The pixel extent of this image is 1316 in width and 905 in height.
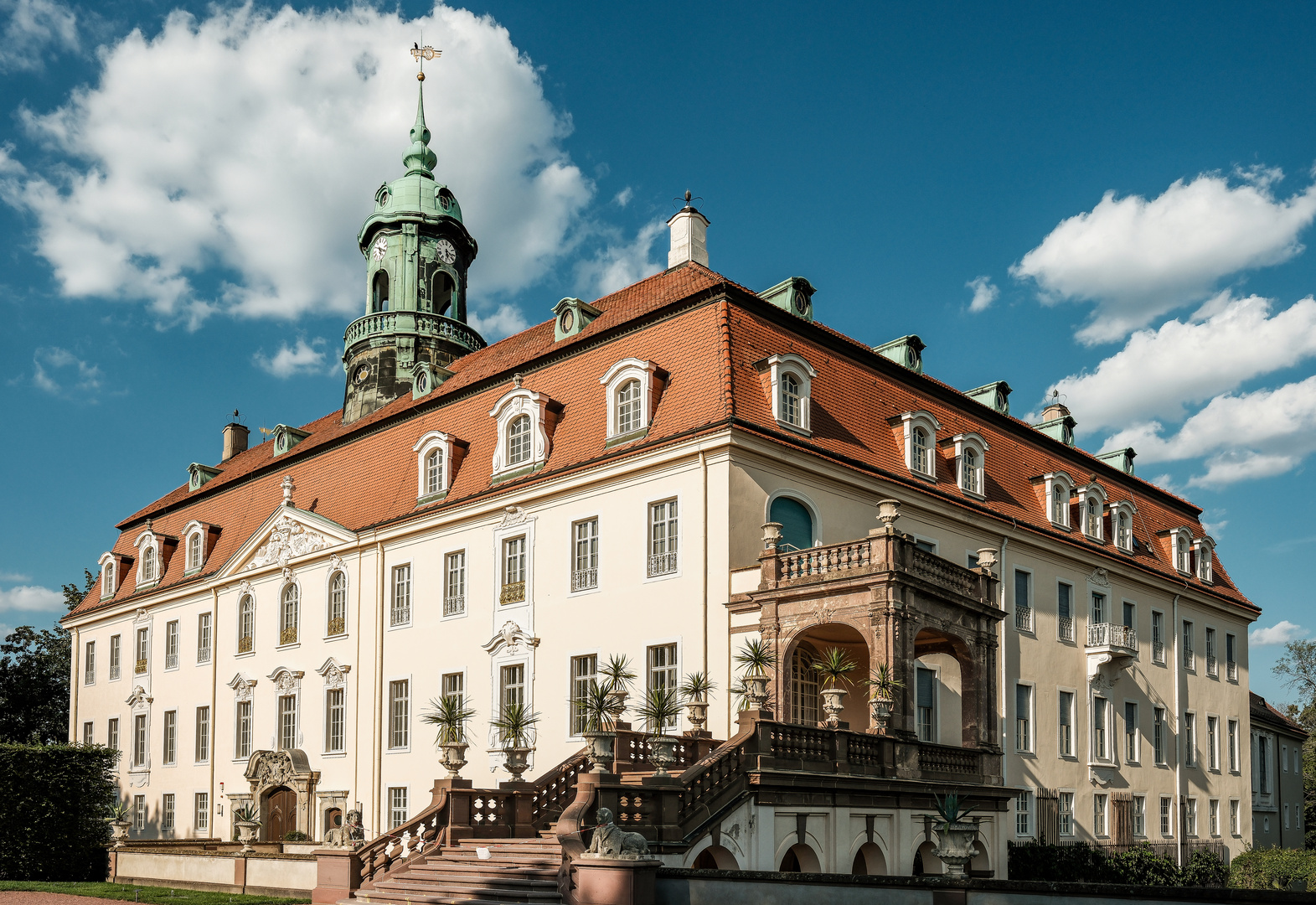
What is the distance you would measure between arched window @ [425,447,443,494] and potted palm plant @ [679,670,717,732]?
10.6m

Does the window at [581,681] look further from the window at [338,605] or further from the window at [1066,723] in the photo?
the window at [1066,723]

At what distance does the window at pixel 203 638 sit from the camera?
3962 cm

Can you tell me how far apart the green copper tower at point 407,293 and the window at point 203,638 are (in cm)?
806

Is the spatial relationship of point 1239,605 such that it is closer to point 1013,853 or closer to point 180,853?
point 1013,853

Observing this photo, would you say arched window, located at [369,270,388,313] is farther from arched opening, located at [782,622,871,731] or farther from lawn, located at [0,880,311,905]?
arched opening, located at [782,622,871,731]

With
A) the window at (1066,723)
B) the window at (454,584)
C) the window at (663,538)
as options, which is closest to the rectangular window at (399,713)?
the window at (454,584)

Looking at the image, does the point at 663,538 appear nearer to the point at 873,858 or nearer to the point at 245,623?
the point at 873,858

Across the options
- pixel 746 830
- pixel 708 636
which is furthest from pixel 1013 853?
pixel 746 830

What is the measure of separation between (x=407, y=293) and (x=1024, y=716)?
24.2 metres

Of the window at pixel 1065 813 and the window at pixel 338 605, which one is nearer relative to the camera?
the window at pixel 1065 813

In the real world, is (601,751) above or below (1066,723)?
above

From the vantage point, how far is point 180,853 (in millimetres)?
27156

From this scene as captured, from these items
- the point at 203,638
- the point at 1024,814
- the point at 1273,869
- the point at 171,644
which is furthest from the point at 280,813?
the point at 1273,869

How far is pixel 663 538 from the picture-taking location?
25.5 m
